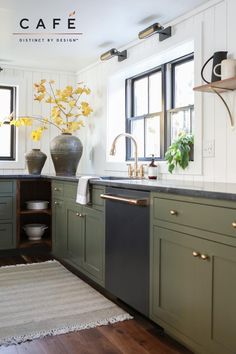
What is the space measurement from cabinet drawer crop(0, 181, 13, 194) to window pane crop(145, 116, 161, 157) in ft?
4.87

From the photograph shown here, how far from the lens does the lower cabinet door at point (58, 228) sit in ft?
12.0

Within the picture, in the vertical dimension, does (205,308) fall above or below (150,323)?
above

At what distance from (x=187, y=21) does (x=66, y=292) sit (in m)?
2.28

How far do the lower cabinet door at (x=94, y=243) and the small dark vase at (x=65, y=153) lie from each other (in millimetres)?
1086

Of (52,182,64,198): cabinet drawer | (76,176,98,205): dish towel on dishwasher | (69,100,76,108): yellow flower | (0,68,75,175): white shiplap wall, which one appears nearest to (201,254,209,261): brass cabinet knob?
(76,176,98,205): dish towel on dishwasher

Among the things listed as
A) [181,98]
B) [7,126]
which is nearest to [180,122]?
[181,98]

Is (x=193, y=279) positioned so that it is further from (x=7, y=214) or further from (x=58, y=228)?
(x=7, y=214)

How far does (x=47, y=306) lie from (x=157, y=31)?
2.27 metres

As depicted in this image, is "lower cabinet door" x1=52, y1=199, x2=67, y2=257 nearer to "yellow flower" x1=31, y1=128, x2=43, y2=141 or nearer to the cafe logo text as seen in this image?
"yellow flower" x1=31, y1=128, x2=43, y2=141

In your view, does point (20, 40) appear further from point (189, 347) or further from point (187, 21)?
point (189, 347)

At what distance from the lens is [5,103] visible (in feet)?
15.6

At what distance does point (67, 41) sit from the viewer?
3717 millimetres

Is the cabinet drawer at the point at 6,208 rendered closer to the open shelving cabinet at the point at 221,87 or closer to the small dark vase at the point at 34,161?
the small dark vase at the point at 34,161

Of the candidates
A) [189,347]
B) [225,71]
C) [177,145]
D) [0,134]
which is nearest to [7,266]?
[0,134]
